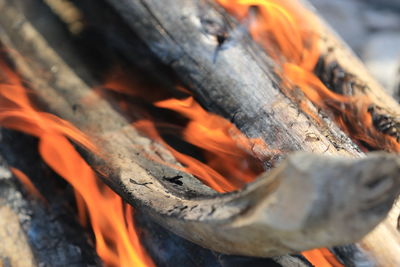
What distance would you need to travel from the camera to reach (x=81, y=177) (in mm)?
1668

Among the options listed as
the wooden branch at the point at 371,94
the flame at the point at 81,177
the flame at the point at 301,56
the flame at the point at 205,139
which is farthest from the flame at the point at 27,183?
the wooden branch at the point at 371,94

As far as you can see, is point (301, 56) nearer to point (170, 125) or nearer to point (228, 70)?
point (228, 70)

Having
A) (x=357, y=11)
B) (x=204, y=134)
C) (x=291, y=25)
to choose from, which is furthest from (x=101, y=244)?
(x=357, y=11)

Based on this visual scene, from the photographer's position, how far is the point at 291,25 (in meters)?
1.99

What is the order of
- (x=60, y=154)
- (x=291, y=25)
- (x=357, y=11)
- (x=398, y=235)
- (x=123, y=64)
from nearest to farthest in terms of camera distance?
1. (x=398, y=235)
2. (x=60, y=154)
3. (x=291, y=25)
4. (x=123, y=64)
5. (x=357, y=11)

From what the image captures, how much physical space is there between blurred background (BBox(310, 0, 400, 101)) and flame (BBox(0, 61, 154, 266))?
277 centimetres

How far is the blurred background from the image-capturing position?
3.90 meters

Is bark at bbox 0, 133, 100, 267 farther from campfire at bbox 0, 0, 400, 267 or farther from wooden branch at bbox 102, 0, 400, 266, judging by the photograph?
wooden branch at bbox 102, 0, 400, 266

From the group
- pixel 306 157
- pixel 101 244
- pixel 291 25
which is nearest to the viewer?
pixel 306 157

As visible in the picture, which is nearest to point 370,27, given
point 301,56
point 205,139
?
point 301,56

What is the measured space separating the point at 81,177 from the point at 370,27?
132 inches

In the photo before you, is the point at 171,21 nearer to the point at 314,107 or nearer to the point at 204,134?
the point at 204,134

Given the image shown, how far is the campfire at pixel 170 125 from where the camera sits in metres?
1.44

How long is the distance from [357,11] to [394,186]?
3613 mm
